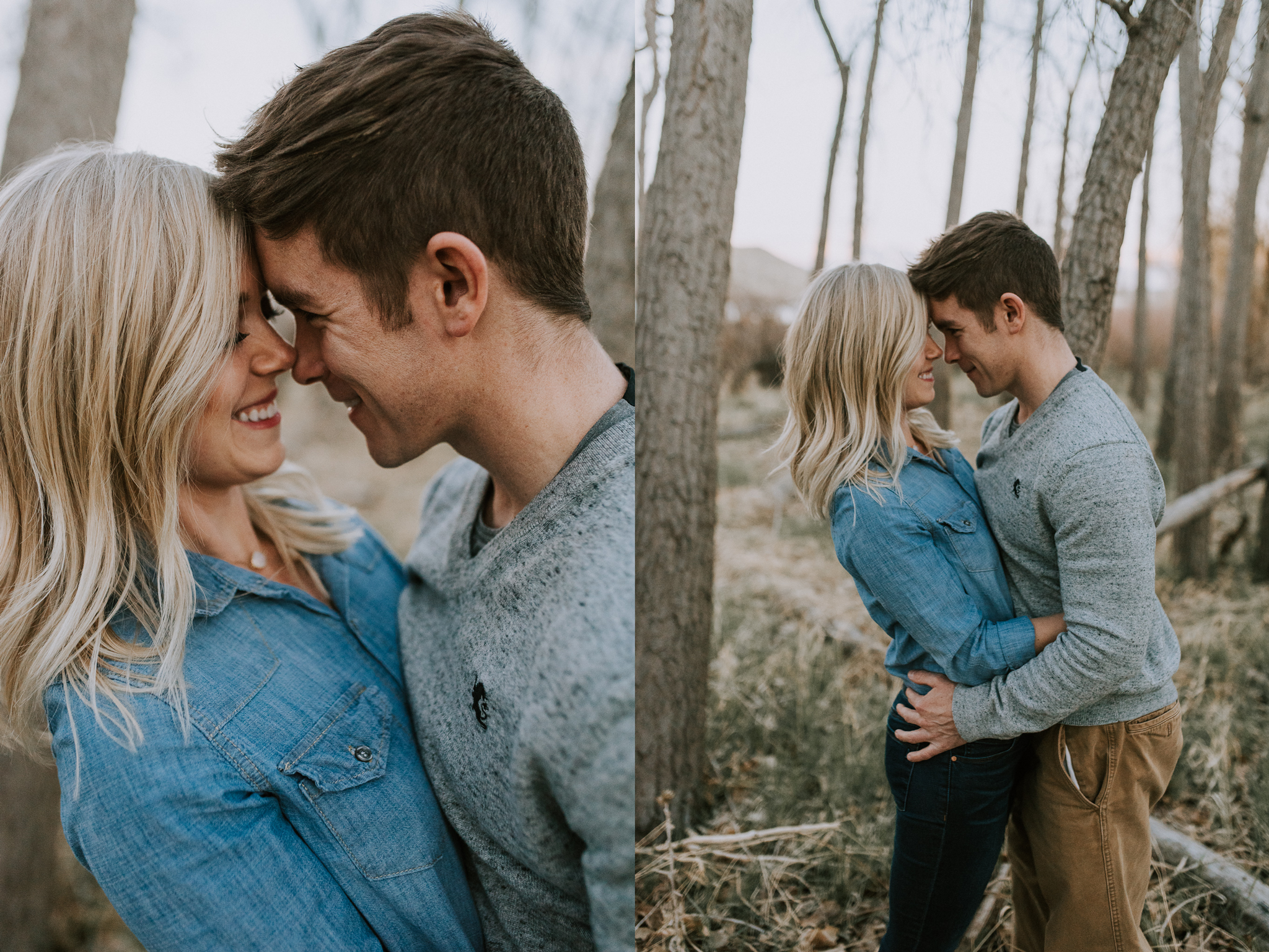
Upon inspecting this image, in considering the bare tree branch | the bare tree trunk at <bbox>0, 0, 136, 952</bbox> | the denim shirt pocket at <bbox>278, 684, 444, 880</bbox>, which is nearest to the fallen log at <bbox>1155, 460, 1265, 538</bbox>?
the bare tree branch

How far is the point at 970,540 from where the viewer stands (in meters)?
1.28

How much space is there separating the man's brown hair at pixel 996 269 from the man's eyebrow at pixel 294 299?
1014 millimetres

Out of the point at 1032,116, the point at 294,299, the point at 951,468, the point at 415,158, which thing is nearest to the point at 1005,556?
the point at 951,468

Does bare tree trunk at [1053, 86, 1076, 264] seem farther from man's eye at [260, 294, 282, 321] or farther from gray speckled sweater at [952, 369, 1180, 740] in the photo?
man's eye at [260, 294, 282, 321]

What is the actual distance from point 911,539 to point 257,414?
1.17 metres

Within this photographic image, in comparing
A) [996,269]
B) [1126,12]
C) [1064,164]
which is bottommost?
[996,269]

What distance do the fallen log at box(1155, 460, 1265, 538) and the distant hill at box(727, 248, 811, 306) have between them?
3.09 ft

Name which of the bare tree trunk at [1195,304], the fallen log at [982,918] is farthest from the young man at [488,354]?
the bare tree trunk at [1195,304]

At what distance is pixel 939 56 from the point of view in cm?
143

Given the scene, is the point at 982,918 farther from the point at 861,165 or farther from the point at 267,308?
the point at 267,308

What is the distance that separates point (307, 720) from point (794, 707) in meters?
1.54

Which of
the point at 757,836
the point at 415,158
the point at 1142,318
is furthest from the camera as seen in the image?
the point at 757,836

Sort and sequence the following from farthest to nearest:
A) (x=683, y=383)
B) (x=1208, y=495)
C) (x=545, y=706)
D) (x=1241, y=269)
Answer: (x=683, y=383) < (x=1208, y=495) < (x=1241, y=269) < (x=545, y=706)

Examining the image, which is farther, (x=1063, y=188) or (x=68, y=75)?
(x=68, y=75)
